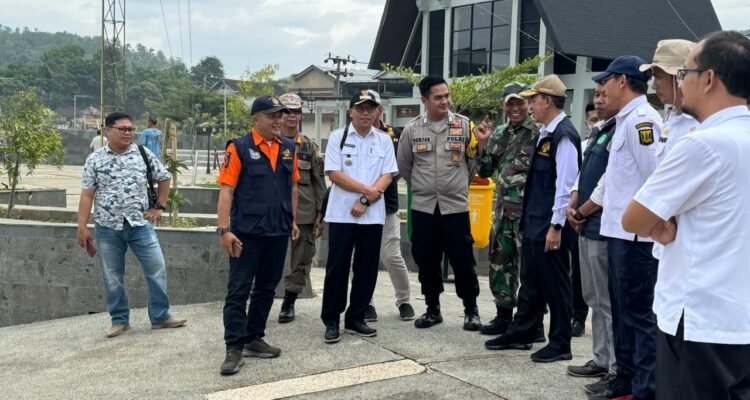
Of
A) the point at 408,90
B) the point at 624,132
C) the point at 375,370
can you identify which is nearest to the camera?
the point at 624,132

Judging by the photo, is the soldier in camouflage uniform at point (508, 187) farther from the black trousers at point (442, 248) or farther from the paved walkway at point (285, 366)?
the paved walkway at point (285, 366)

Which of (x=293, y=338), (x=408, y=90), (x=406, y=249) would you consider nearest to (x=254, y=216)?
(x=293, y=338)

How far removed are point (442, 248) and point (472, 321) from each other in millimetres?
629

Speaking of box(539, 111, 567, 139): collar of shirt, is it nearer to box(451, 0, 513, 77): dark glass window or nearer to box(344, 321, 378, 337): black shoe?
box(344, 321, 378, 337): black shoe

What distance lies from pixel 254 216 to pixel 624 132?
2365 mm

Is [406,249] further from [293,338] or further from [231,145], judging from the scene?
[231,145]

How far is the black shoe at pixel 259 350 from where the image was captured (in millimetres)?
4770

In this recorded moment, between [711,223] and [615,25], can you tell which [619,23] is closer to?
[615,25]

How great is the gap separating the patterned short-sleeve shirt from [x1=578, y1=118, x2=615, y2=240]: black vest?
343 cm

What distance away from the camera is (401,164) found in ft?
18.4

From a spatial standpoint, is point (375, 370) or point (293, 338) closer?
point (375, 370)

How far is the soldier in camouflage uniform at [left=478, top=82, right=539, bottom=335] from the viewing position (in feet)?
16.4

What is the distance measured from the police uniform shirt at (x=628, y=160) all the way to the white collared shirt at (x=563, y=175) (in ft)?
1.85

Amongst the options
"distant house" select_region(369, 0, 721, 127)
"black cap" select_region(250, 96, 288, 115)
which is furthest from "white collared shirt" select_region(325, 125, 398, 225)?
"distant house" select_region(369, 0, 721, 127)
